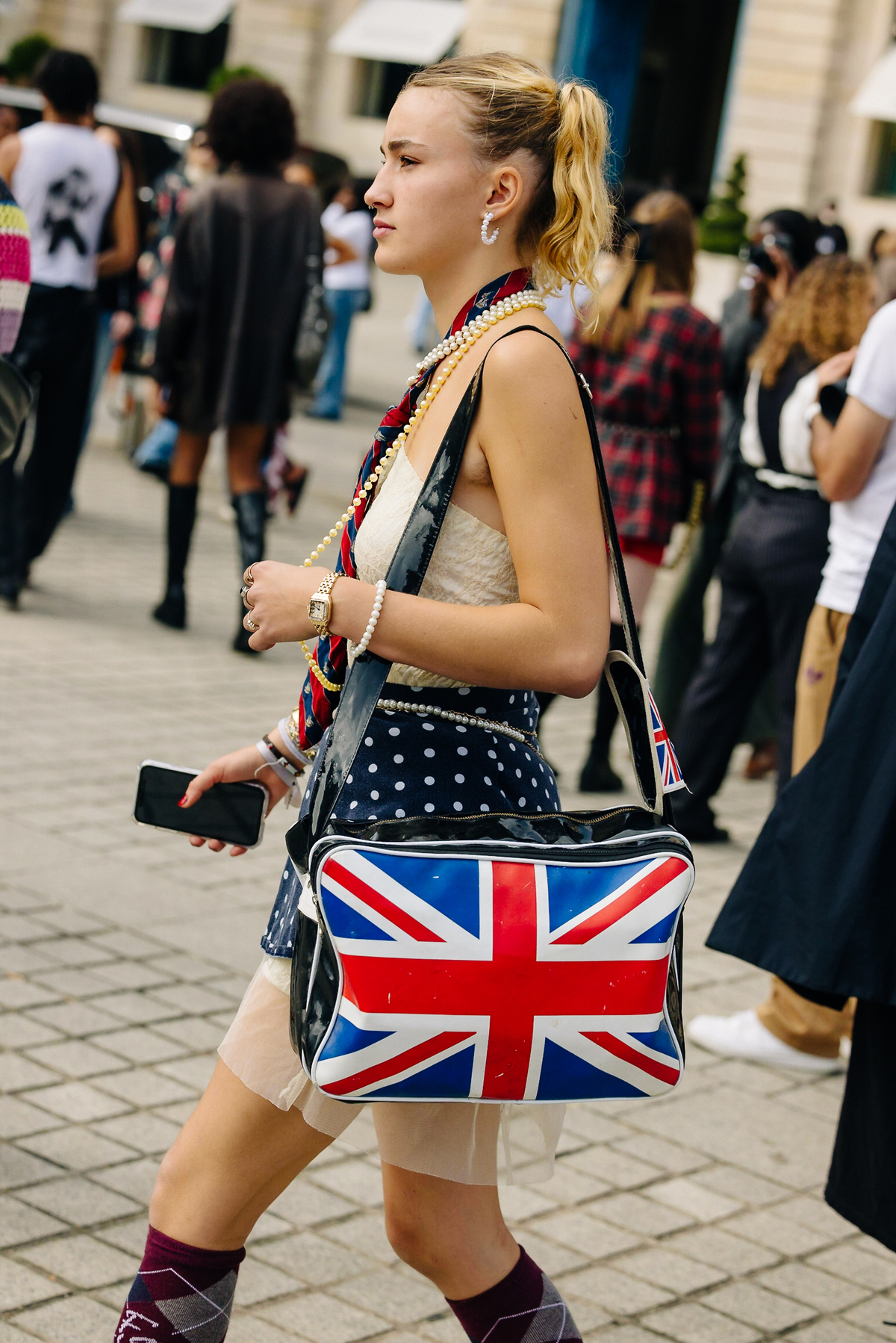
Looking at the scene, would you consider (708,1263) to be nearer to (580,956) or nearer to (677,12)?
(580,956)

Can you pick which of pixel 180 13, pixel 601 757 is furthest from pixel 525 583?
pixel 180 13

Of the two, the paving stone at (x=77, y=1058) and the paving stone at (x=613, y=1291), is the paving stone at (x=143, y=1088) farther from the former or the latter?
the paving stone at (x=613, y=1291)

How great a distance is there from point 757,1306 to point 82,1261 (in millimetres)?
1211

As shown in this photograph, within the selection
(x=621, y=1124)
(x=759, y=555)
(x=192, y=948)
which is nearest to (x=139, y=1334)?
(x=621, y=1124)

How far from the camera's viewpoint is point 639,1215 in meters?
3.42

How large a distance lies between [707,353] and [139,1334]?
15.4 feet

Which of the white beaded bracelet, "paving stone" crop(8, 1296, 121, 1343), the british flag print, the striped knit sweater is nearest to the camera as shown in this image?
the british flag print

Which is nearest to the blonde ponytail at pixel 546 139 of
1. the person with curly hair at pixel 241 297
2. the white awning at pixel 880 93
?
the person with curly hair at pixel 241 297

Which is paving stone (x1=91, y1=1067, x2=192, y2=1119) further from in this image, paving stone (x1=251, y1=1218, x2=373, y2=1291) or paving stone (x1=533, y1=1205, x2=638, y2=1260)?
paving stone (x1=533, y1=1205, x2=638, y2=1260)

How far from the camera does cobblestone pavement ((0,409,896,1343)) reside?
9.78ft

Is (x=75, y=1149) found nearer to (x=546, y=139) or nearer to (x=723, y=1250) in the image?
(x=723, y=1250)

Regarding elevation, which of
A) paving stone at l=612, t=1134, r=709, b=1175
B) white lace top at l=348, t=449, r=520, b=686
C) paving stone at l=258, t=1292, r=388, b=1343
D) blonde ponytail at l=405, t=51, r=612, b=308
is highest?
blonde ponytail at l=405, t=51, r=612, b=308

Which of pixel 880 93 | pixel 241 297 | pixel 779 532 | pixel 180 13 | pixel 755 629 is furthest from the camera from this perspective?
pixel 180 13

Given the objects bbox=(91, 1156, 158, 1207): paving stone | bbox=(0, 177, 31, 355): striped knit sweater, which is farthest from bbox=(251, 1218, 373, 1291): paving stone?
bbox=(0, 177, 31, 355): striped knit sweater
